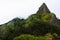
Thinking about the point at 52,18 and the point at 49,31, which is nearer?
the point at 49,31

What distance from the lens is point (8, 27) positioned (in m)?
101

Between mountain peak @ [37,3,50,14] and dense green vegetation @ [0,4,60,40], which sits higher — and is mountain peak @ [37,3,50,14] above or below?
above

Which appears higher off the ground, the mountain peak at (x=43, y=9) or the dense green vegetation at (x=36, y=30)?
the mountain peak at (x=43, y=9)

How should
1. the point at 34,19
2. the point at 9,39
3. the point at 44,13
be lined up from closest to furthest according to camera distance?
the point at 9,39 → the point at 34,19 → the point at 44,13

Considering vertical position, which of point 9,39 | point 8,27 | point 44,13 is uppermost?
point 44,13

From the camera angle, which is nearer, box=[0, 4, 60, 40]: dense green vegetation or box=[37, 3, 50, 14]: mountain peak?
box=[0, 4, 60, 40]: dense green vegetation

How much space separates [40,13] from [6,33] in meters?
20.8

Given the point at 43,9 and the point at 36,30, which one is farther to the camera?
the point at 43,9

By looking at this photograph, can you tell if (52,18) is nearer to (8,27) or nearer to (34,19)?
(34,19)

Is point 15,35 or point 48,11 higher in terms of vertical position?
point 48,11

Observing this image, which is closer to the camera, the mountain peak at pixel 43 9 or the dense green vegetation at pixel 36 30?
the dense green vegetation at pixel 36 30

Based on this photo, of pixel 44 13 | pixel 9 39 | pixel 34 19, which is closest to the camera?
pixel 9 39

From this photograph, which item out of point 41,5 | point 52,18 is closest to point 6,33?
point 52,18

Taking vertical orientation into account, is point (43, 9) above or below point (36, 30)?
above
